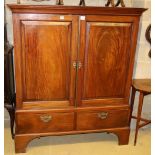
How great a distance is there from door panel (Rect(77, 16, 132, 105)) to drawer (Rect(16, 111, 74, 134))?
0.22 meters

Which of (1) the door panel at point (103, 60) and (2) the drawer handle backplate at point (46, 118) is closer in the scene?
(1) the door panel at point (103, 60)

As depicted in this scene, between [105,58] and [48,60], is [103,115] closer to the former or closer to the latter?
[105,58]

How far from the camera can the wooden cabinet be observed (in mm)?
2018

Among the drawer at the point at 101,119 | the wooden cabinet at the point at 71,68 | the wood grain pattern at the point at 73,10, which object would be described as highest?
the wood grain pattern at the point at 73,10

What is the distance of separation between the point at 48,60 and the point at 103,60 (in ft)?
1.63

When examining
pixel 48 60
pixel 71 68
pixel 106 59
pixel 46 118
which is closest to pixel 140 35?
pixel 106 59

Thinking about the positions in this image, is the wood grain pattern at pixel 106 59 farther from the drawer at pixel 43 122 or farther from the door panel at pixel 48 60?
the drawer at pixel 43 122

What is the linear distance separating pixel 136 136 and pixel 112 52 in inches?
37.1

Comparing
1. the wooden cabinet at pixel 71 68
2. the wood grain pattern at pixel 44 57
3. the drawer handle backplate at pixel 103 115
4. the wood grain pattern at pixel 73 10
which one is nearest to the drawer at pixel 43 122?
the wooden cabinet at pixel 71 68

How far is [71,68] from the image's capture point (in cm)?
217

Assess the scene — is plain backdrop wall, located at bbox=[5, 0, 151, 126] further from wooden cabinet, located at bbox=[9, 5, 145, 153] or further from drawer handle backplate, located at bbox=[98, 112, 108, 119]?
drawer handle backplate, located at bbox=[98, 112, 108, 119]

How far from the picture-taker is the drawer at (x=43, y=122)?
222 cm

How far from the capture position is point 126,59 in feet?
7.44

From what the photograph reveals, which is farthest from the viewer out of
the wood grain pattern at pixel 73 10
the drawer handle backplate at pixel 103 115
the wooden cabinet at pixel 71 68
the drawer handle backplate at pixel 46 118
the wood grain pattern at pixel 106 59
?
the drawer handle backplate at pixel 103 115
